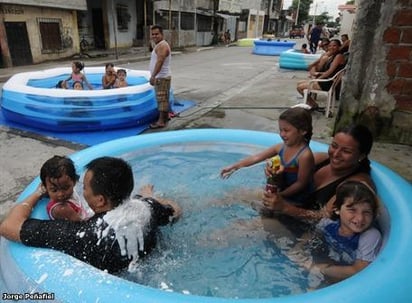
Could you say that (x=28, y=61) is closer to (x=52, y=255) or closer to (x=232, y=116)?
(x=232, y=116)

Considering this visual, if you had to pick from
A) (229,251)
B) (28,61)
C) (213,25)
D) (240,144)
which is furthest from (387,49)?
(213,25)

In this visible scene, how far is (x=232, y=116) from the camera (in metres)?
6.75

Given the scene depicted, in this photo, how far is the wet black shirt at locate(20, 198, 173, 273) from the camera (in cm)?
197

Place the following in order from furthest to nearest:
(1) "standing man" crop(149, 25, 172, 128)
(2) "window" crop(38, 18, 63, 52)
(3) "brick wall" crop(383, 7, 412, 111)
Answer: (2) "window" crop(38, 18, 63, 52) → (1) "standing man" crop(149, 25, 172, 128) → (3) "brick wall" crop(383, 7, 412, 111)

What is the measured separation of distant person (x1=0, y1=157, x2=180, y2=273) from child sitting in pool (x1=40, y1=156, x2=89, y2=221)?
23 centimetres

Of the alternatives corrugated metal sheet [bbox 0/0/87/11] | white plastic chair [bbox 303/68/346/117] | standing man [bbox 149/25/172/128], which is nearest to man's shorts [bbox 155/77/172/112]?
standing man [bbox 149/25/172/128]

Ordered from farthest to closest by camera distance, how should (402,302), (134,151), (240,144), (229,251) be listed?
(240,144) < (134,151) < (229,251) < (402,302)

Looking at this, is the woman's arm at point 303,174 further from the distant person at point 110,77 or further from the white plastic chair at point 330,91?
the distant person at point 110,77

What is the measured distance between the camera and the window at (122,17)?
20.8 meters

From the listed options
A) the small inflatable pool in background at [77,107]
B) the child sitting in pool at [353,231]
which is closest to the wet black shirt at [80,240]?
the child sitting in pool at [353,231]

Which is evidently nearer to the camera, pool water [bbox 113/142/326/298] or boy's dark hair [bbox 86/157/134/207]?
boy's dark hair [bbox 86/157/134/207]

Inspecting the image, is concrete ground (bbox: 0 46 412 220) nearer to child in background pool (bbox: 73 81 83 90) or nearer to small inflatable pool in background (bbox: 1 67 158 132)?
small inflatable pool in background (bbox: 1 67 158 132)

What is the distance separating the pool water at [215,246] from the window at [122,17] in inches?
742

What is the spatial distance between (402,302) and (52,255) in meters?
1.84
